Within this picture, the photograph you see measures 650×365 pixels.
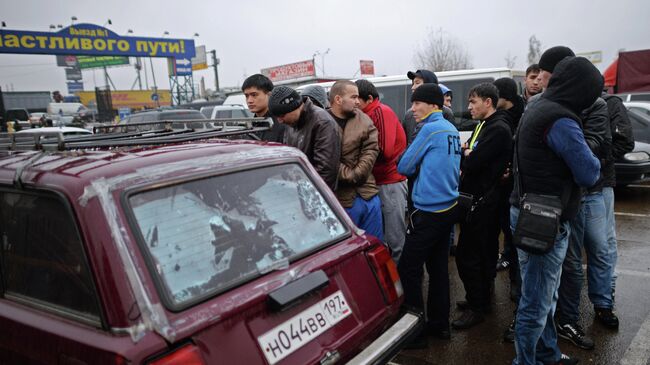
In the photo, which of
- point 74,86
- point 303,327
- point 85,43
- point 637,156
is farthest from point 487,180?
point 74,86

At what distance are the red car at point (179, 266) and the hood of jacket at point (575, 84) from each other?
140 centimetres

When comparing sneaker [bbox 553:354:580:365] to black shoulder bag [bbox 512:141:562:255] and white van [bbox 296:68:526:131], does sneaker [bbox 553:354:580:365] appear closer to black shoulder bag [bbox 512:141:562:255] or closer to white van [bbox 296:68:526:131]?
black shoulder bag [bbox 512:141:562:255]

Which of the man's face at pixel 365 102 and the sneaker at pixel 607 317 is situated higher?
the man's face at pixel 365 102

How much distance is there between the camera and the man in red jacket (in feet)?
11.9

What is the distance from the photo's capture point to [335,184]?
3.19 m

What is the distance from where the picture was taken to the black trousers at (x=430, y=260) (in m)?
3.00

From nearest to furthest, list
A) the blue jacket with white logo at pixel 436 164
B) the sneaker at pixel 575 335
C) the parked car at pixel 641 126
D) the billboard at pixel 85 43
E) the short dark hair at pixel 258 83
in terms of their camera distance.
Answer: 1. the blue jacket with white logo at pixel 436 164
2. the sneaker at pixel 575 335
3. the short dark hair at pixel 258 83
4. the parked car at pixel 641 126
5. the billboard at pixel 85 43

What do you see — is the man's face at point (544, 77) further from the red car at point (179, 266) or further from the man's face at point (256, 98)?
the man's face at point (256, 98)

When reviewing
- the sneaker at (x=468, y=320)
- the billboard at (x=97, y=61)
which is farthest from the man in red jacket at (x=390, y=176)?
the billboard at (x=97, y=61)

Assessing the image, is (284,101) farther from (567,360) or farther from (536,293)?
(567,360)

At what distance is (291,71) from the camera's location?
3597 cm

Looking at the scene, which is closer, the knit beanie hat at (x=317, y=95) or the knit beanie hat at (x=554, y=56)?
the knit beanie hat at (x=554, y=56)

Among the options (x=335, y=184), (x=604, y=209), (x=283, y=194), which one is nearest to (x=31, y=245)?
(x=283, y=194)

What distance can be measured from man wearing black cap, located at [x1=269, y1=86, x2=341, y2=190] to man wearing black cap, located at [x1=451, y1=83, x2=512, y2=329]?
115 centimetres
